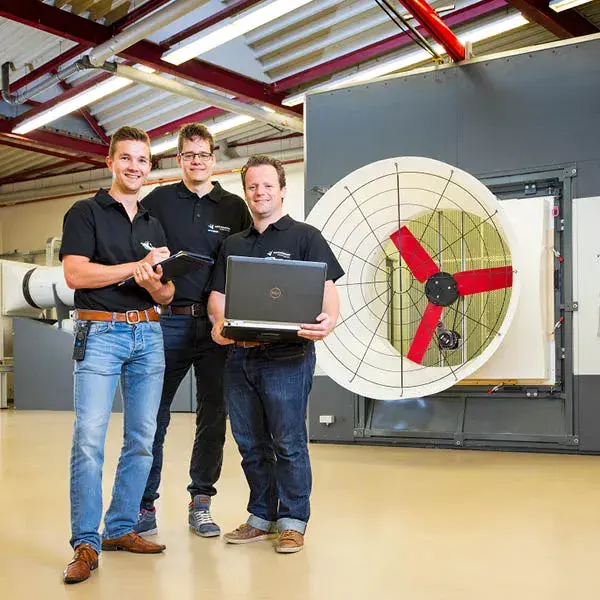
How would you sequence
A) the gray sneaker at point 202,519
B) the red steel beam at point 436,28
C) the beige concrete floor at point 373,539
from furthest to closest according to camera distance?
1. the red steel beam at point 436,28
2. the gray sneaker at point 202,519
3. the beige concrete floor at point 373,539

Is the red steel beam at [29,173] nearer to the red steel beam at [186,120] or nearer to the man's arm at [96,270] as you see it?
the red steel beam at [186,120]

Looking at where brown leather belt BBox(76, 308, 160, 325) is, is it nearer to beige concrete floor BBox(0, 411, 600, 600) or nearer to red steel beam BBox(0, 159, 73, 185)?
beige concrete floor BBox(0, 411, 600, 600)

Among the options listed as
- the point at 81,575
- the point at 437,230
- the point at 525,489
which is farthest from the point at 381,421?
the point at 81,575

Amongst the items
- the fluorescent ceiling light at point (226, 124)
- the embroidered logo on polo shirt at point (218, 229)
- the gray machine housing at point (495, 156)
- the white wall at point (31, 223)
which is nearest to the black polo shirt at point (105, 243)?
the embroidered logo on polo shirt at point (218, 229)

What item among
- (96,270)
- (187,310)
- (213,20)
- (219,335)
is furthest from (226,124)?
(96,270)

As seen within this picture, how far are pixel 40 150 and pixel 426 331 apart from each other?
8650 millimetres

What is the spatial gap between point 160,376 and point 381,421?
10.8ft

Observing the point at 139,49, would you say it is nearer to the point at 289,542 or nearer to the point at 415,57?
the point at 415,57

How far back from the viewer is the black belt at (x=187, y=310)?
324 centimetres

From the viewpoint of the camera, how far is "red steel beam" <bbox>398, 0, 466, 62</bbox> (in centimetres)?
580

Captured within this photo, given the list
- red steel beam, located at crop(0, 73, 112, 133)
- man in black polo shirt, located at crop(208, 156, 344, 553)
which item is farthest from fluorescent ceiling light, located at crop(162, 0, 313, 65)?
man in black polo shirt, located at crop(208, 156, 344, 553)

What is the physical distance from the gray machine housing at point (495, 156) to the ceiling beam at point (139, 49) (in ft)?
8.78

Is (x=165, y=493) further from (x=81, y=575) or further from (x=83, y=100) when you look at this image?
(x=83, y=100)

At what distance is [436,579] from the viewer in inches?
100
